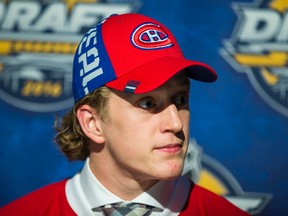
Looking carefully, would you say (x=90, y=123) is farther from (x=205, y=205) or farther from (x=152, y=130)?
(x=205, y=205)

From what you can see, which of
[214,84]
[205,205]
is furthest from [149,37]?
[214,84]

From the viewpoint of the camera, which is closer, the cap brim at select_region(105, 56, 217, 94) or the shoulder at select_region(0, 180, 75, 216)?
the cap brim at select_region(105, 56, 217, 94)

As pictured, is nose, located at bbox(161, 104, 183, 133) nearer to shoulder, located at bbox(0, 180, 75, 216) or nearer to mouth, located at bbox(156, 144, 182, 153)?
mouth, located at bbox(156, 144, 182, 153)

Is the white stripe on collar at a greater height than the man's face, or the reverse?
the man's face

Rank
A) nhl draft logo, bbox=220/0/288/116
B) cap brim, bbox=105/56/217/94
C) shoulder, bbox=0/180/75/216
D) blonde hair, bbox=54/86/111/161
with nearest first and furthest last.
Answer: cap brim, bbox=105/56/217/94, blonde hair, bbox=54/86/111/161, shoulder, bbox=0/180/75/216, nhl draft logo, bbox=220/0/288/116

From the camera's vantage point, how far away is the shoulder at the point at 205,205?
141cm

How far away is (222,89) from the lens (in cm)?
213

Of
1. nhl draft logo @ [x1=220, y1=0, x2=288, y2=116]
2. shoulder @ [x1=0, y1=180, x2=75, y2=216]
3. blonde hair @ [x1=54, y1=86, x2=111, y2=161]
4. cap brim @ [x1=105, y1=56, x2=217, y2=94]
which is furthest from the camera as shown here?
nhl draft logo @ [x1=220, y1=0, x2=288, y2=116]

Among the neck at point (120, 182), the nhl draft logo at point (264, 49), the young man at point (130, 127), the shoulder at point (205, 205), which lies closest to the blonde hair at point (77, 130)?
the young man at point (130, 127)

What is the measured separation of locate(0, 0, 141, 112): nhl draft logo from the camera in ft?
7.14

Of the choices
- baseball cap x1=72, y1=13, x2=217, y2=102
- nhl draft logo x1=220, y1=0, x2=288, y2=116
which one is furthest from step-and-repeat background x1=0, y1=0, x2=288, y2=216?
baseball cap x1=72, y1=13, x2=217, y2=102

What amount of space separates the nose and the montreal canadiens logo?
15 centimetres

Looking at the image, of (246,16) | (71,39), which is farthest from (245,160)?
(71,39)

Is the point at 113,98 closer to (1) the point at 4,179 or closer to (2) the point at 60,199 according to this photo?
(2) the point at 60,199
